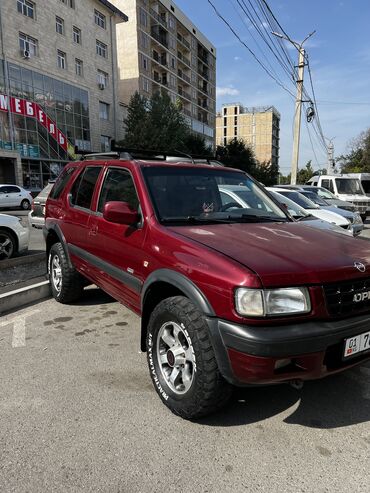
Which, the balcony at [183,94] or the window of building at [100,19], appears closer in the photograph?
the window of building at [100,19]

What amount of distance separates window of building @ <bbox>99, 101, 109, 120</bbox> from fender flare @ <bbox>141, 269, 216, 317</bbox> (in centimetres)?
3611

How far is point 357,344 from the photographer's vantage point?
8.38 ft

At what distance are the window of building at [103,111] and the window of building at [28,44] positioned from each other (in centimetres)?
825

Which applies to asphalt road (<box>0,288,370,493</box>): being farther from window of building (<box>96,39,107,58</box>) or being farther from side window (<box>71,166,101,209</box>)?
window of building (<box>96,39,107,58</box>)

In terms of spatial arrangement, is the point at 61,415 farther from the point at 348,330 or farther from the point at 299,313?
the point at 348,330

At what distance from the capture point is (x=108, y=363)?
3.59 meters

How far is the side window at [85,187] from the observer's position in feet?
14.3

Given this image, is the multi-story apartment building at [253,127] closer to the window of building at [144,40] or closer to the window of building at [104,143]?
the window of building at [144,40]

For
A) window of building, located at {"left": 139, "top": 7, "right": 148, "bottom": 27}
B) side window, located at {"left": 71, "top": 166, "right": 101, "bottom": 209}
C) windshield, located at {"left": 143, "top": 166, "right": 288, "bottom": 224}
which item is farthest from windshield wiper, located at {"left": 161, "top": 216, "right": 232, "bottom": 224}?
window of building, located at {"left": 139, "top": 7, "right": 148, "bottom": 27}

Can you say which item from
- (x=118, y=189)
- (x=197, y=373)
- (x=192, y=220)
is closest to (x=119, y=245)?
(x=118, y=189)

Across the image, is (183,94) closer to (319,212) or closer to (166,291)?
(319,212)

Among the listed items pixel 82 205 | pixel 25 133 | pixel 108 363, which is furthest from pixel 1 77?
pixel 108 363

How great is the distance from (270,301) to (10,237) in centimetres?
673

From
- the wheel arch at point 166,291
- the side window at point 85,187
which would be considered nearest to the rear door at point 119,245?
the wheel arch at point 166,291
